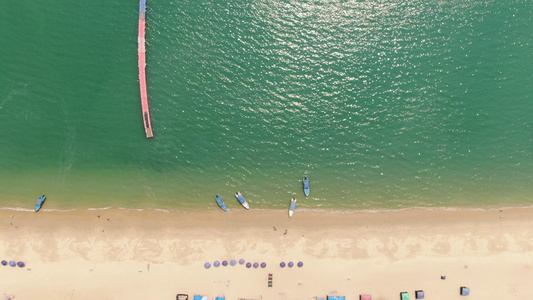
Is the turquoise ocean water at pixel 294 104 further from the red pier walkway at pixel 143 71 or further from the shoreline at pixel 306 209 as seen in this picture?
the red pier walkway at pixel 143 71

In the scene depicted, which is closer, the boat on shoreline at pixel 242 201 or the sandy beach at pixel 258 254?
the sandy beach at pixel 258 254

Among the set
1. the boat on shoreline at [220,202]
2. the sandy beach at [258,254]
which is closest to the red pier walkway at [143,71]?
the sandy beach at [258,254]

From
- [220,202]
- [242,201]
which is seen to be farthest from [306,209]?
[220,202]

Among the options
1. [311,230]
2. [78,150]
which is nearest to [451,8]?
[311,230]

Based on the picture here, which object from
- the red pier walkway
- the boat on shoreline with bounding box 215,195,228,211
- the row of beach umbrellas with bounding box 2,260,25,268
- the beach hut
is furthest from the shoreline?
the red pier walkway

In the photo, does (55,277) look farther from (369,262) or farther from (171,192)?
(369,262)

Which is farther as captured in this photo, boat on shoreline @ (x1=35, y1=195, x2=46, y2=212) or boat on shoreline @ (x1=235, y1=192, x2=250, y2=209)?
boat on shoreline @ (x1=235, y1=192, x2=250, y2=209)

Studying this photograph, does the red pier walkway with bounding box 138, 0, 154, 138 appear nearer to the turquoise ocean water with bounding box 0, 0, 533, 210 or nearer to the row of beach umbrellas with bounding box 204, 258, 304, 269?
the turquoise ocean water with bounding box 0, 0, 533, 210
